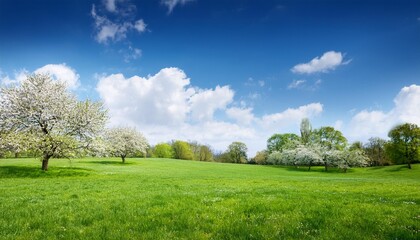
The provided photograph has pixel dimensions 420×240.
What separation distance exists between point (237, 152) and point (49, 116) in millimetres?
134862

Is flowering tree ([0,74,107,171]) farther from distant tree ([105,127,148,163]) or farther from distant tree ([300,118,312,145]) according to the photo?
distant tree ([300,118,312,145])

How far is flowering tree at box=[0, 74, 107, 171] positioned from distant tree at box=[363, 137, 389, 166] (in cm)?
11566

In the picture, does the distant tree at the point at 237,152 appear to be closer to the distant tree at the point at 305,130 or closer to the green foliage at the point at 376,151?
the distant tree at the point at 305,130

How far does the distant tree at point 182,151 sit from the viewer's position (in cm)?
16938

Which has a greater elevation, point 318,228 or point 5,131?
point 5,131

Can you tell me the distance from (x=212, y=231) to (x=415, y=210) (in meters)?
9.89

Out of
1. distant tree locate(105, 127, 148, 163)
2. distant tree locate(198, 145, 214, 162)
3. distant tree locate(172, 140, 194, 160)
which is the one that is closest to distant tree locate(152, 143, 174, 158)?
distant tree locate(172, 140, 194, 160)

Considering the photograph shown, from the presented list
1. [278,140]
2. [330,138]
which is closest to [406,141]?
[330,138]

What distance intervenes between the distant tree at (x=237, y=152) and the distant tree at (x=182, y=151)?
81.3 feet

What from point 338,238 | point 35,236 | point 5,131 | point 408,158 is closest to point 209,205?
point 338,238

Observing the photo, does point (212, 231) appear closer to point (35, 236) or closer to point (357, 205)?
point (35, 236)

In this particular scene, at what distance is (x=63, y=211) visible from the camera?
1246 cm

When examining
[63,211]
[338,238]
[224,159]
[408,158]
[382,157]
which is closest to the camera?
[338,238]

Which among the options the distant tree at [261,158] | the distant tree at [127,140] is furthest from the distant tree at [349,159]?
the distant tree at [127,140]
